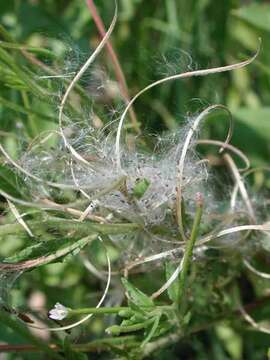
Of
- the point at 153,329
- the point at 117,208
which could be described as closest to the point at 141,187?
the point at 117,208

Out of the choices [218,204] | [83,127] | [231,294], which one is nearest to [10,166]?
[83,127]

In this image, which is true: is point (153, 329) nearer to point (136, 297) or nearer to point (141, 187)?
point (136, 297)

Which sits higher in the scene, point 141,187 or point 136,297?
point 141,187

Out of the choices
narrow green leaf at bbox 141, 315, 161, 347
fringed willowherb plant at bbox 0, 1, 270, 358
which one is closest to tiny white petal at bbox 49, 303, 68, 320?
fringed willowherb plant at bbox 0, 1, 270, 358

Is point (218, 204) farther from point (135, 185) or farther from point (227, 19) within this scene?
point (227, 19)

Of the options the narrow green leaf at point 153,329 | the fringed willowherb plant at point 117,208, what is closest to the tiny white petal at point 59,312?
the fringed willowherb plant at point 117,208

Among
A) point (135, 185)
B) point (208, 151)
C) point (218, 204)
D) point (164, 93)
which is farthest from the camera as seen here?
point (164, 93)

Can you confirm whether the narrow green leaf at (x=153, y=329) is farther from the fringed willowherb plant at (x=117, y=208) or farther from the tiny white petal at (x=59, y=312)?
the tiny white petal at (x=59, y=312)

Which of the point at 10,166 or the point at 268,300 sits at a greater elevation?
the point at 10,166
